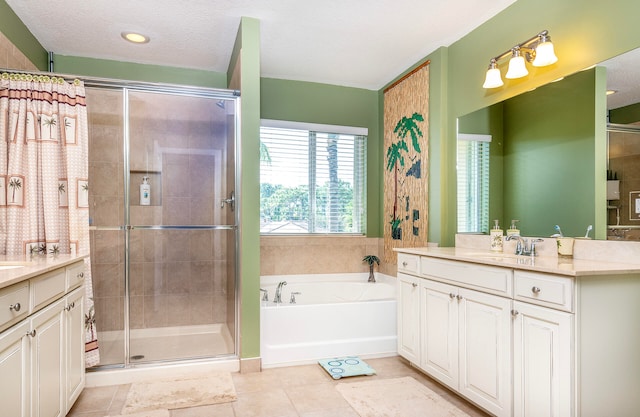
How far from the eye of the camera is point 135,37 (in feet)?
10.5

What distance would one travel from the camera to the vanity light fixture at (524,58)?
2.32 meters

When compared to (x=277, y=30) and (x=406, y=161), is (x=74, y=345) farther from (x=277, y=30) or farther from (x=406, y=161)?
(x=406, y=161)

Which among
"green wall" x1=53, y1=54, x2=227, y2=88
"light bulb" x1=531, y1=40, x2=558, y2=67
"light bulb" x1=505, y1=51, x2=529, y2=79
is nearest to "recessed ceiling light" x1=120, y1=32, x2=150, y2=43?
"green wall" x1=53, y1=54, x2=227, y2=88

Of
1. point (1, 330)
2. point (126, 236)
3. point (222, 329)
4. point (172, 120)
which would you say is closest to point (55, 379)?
point (1, 330)

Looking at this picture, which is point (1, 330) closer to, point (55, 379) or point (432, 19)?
point (55, 379)

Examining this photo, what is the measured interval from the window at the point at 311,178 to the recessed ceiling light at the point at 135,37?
127cm

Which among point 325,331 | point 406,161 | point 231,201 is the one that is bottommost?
point 325,331

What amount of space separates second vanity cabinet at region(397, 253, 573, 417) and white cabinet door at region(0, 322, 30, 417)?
2180 mm

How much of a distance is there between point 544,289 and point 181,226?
104 inches

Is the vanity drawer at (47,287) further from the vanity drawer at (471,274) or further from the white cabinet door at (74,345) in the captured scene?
the vanity drawer at (471,274)

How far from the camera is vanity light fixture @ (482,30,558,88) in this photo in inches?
91.4

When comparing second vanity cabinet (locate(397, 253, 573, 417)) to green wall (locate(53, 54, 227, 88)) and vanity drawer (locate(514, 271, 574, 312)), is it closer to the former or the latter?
vanity drawer (locate(514, 271, 574, 312))

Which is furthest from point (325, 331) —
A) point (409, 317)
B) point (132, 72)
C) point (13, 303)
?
point (132, 72)

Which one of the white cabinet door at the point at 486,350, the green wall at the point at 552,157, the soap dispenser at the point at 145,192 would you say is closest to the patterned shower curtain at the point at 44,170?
the soap dispenser at the point at 145,192
